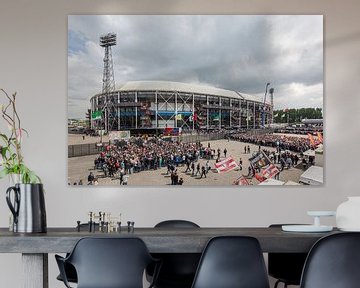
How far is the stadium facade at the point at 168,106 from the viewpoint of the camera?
521 centimetres

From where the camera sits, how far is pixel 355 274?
299 centimetres

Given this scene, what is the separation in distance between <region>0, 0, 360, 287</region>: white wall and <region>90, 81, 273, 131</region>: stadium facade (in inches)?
15.2

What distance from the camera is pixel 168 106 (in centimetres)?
524

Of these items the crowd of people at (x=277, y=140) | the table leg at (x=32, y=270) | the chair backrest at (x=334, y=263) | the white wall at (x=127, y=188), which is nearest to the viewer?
the chair backrest at (x=334, y=263)

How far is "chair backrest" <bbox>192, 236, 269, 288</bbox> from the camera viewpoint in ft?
9.98

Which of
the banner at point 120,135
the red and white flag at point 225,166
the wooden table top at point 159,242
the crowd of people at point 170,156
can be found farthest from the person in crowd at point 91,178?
the wooden table top at point 159,242

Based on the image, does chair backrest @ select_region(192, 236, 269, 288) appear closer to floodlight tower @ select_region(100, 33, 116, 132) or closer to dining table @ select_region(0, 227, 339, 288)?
dining table @ select_region(0, 227, 339, 288)

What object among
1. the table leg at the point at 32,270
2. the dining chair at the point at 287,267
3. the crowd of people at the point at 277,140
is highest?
the crowd of people at the point at 277,140

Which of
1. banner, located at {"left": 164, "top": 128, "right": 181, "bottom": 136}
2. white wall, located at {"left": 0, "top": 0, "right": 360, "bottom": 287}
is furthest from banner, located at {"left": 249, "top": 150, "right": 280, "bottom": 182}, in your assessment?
banner, located at {"left": 164, "top": 128, "right": 181, "bottom": 136}

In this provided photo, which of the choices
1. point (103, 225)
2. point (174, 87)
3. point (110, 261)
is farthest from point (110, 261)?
point (174, 87)

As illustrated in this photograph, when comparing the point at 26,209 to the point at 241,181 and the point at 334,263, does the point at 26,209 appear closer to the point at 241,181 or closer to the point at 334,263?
the point at 334,263

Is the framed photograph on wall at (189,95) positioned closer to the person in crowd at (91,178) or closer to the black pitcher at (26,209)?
the person in crowd at (91,178)

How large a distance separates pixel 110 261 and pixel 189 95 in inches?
96.2

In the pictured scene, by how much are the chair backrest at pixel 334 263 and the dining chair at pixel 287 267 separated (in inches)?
35.6
